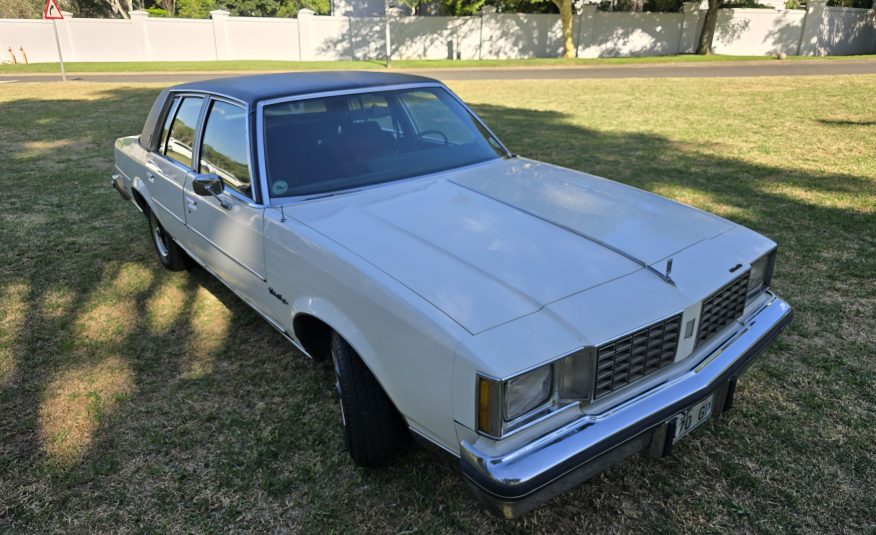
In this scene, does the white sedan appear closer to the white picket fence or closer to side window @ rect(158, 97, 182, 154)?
side window @ rect(158, 97, 182, 154)

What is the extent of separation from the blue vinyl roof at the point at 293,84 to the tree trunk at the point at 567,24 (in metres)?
27.4

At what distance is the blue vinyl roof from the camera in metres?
3.21

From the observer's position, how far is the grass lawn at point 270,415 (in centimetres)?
238

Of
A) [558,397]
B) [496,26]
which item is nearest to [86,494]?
[558,397]

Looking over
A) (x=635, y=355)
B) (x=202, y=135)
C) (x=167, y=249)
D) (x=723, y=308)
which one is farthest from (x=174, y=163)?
(x=723, y=308)

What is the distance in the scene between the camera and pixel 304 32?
101 feet

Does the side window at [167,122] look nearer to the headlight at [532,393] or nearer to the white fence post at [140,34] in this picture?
the headlight at [532,393]

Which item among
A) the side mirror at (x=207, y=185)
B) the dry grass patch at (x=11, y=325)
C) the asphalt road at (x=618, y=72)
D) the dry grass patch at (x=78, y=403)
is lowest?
the dry grass patch at (x=78, y=403)

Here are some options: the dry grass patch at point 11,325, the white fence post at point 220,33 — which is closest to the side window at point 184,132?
the dry grass patch at point 11,325

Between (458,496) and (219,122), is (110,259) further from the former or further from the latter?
(458,496)

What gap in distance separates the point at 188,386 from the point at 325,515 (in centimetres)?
133

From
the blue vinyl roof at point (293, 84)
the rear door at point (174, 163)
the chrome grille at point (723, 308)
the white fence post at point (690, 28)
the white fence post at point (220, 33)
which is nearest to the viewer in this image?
the chrome grille at point (723, 308)

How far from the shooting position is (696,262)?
7.74 feet

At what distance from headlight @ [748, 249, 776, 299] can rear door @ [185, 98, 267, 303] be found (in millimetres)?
2336
